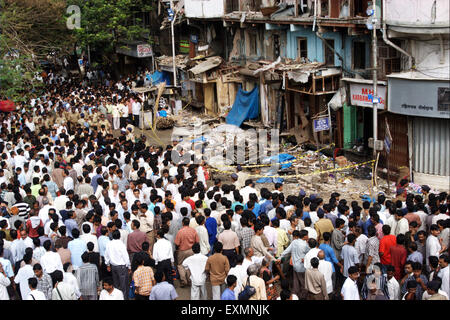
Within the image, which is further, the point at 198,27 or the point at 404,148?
the point at 198,27

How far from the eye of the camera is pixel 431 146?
686 inches

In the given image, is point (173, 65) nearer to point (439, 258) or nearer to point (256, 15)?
point (256, 15)

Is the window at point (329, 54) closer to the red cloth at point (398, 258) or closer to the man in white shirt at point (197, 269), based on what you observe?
the red cloth at point (398, 258)

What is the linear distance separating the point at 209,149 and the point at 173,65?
35.2 ft

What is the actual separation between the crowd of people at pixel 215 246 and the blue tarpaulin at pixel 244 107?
38.4ft

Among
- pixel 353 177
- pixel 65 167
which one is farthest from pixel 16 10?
pixel 353 177

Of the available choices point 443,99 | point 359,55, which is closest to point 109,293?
point 443,99

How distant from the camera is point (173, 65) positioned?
32.1 meters

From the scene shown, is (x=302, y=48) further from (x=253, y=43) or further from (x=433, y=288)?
(x=433, y=288)

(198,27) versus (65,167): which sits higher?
(198,27)

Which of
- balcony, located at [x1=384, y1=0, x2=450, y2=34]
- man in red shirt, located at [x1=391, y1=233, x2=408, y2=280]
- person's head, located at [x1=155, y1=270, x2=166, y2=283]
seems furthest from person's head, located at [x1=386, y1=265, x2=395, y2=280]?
balcony, located at [x1=384, y1=0, x2=450, y2=34]

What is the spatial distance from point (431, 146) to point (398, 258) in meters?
8.25

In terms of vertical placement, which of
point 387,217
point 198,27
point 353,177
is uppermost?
point 198,27

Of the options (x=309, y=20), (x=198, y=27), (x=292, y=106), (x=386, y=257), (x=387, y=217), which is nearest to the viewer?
(x=386, y=257)
